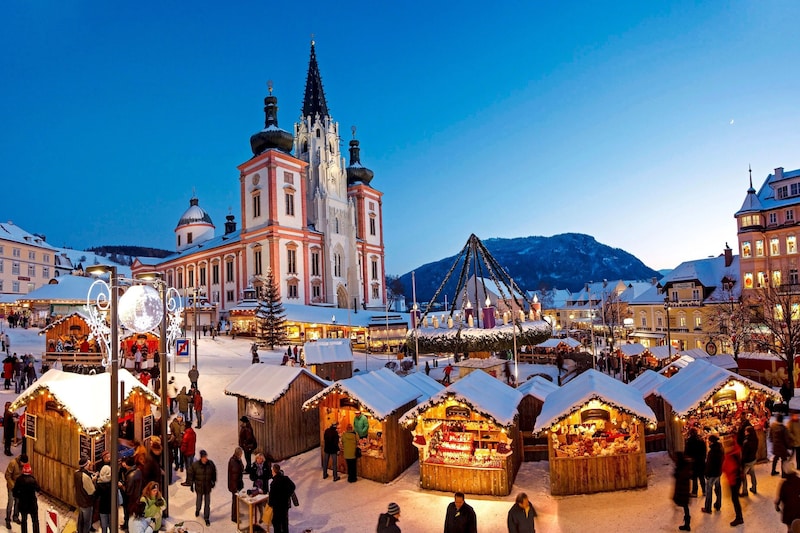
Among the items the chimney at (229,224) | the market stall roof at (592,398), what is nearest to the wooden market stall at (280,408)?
the market stall roof at (592,398)

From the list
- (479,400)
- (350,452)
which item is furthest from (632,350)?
(350,452)

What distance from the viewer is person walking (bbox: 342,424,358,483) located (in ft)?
42.2

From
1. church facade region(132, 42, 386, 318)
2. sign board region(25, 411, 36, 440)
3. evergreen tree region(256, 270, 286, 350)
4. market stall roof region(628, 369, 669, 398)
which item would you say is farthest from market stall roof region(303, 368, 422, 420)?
church facade region(132, 42, 386, 318)

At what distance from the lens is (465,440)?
12.2 metres

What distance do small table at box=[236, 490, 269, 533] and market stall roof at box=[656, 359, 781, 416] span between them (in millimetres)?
9491

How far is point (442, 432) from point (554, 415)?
8.41 feet

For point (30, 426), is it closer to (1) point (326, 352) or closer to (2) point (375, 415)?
(2) point (375, 415)

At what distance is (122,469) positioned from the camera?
10.4 m

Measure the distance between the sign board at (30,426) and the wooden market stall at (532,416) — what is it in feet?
39.7

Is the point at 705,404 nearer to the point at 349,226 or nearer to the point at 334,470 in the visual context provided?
the point at 334,470

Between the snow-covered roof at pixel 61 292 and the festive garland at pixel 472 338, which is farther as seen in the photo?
the snow-covered roof at pixel 61 292

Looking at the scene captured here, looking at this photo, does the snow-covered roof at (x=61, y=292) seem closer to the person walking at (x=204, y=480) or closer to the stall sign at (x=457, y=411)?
the person walking at (x=204, y=480)

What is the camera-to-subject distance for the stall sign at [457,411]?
39.3 feet

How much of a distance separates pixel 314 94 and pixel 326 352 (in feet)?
176
